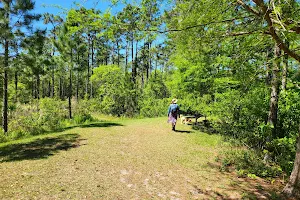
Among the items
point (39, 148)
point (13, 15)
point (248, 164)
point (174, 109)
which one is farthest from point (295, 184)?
point (13, 15)

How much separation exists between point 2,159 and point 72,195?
318 centimetres

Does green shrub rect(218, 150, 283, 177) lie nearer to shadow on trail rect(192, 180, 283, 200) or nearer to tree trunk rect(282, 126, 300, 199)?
shadow on trail rect(192, 180, 283, 200)

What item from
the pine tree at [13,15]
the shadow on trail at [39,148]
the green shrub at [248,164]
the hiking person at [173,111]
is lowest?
the green shrub at [248,164]

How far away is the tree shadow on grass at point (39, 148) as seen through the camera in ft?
19.3

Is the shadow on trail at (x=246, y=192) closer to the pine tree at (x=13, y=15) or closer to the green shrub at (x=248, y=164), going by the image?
the green shrub at (x=248, y=164)

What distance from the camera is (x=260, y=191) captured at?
468 cm

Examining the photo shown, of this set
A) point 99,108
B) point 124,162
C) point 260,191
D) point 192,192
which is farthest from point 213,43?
point 99,108

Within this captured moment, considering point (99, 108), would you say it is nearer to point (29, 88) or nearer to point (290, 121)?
point (290, 121)

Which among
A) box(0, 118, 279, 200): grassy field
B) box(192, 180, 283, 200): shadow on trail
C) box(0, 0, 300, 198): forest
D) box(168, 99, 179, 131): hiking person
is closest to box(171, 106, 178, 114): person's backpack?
box(168, 99, 179, 131): hiking person

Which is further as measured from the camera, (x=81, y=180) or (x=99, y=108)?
(x=99, y=108)

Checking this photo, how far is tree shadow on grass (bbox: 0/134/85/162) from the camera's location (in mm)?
5886

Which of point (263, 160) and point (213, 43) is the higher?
point (213, 43)

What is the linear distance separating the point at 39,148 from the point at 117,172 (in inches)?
123

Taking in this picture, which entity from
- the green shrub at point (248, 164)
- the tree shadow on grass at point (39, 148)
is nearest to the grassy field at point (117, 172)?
the tree shadow on grass at point (39, 148)
